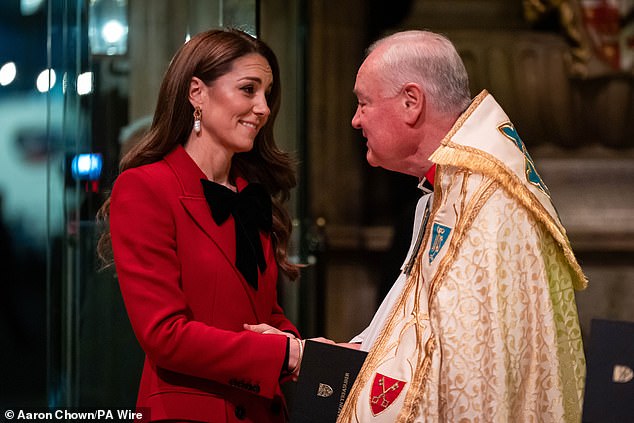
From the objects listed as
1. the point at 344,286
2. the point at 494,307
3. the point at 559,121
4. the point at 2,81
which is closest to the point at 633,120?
the point at 559,121

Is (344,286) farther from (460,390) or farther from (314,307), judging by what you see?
(460,390)

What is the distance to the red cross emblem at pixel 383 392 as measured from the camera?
2084 mm

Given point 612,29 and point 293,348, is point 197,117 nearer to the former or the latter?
point 293,348

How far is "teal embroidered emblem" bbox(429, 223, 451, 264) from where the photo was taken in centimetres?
214

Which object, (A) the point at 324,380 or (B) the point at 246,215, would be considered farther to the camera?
(B) the point at 246,215

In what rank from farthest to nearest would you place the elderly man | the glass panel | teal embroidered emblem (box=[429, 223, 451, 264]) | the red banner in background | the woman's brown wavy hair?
the red banner in background < the glass panel < the woman's brown wavy hair < teal embroidered emblem (box=[429, 223, 451, 264]) < the elderly man

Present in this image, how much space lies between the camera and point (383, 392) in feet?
6.92

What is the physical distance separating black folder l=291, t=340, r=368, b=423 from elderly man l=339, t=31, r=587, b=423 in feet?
0.23

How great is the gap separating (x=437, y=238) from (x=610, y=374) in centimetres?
49

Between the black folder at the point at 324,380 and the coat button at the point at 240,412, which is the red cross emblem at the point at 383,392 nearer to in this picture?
the black folder at the point at 324,380

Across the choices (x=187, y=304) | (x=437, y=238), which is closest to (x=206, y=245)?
(x=187, y=304)

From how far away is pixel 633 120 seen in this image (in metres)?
6.02

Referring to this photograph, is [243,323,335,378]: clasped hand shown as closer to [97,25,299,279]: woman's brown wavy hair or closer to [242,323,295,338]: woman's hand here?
[242,323,295,338]: woman's hand

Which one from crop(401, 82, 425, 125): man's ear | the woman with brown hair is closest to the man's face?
crop(401, 82, 425, 125): man's ear
